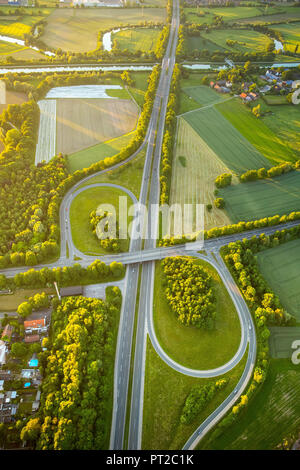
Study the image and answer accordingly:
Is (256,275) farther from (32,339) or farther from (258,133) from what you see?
(258,133)

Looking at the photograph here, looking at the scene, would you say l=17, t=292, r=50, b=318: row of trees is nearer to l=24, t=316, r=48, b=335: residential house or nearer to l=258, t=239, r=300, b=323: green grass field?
l=24, t=316, r=48, b=335: residential house

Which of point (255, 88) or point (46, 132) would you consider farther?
point (255, 88)

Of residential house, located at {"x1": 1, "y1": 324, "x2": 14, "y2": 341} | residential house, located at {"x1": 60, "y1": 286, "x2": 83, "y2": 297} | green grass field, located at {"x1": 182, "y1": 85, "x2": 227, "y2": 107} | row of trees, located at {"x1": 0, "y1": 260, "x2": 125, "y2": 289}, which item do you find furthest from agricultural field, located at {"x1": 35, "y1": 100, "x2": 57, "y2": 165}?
green grass field, located at {"x1": 182, "y1": 85, "x2": 227, "y2": 107}

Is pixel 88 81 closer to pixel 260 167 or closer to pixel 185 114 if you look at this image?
pixel 185 114

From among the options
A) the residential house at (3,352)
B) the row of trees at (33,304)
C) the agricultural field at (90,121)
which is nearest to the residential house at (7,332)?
the residential house at (3,352)

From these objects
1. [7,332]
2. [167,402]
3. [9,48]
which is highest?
[9,48]

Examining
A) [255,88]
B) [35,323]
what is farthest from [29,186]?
[255,88]

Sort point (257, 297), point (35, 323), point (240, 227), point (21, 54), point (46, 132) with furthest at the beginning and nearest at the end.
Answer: point (21, 54), point (46, 132), point (240, 227), point (257, 297), point (35, 323)

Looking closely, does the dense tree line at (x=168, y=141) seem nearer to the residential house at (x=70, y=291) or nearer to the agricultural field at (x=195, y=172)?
the agricultural field at (x=195, y=172)
